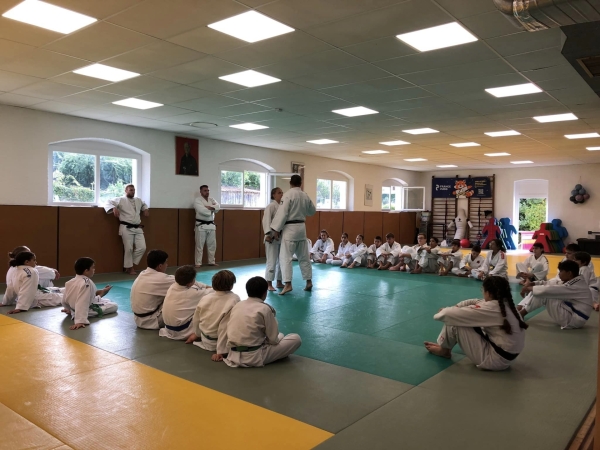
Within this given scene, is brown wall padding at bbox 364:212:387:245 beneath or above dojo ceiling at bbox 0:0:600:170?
beneath

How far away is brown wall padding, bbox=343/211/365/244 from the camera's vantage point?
46.6ft

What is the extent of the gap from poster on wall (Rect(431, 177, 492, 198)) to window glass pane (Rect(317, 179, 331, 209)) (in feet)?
18.2

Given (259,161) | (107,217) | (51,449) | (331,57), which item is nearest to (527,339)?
(331,57)

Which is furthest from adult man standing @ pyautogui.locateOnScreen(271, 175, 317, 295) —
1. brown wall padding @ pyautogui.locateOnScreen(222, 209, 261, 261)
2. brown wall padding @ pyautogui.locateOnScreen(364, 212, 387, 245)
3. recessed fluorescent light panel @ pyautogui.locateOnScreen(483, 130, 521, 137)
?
brown wall padding @ pyautogui.locateOnScreen(364, 212, 387, 245)

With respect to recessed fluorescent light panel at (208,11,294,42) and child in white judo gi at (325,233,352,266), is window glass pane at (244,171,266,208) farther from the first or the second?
recessed fluorescent light panel at (208,11,294,42)

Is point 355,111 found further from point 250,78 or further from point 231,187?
point 231,187

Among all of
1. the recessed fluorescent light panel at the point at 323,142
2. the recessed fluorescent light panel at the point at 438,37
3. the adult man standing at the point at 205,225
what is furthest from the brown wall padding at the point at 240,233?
the recessed fluorescent light panel at the point at 438,37

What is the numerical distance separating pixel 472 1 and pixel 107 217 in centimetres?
705

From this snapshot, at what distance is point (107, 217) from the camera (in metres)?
8.53

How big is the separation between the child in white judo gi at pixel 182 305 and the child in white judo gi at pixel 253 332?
0.81 metres

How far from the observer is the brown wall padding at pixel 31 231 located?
729 cm

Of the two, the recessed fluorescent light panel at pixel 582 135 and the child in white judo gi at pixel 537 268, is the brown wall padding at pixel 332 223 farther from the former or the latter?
the child in white judo gi at pixel 537 268

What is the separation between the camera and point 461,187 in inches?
685

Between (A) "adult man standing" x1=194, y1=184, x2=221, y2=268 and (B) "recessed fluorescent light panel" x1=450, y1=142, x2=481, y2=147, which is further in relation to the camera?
(B) "recessed fluorescent light panel" x1=450, y1=142, x2=481, y2=147
